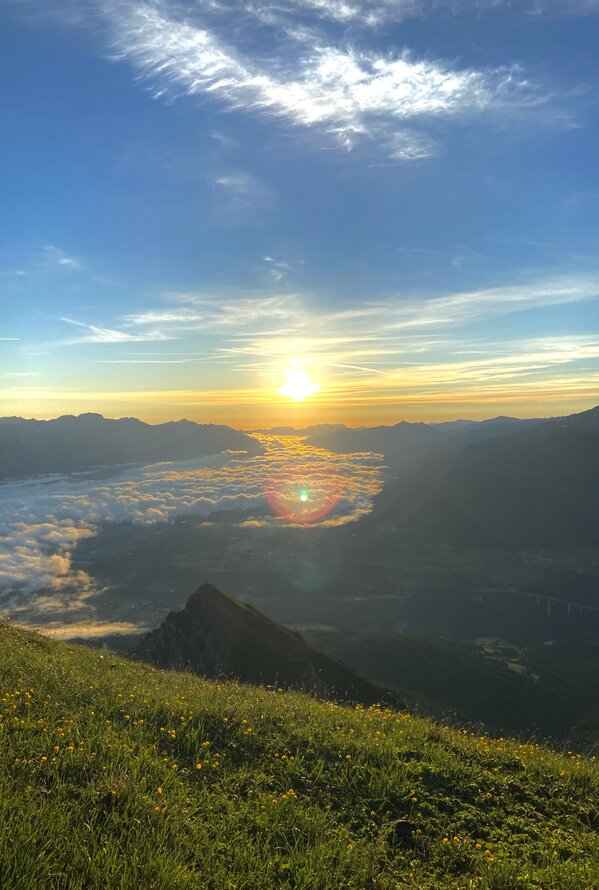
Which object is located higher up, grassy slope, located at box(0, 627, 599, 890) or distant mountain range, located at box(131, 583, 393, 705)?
grassy slope, located at box(0, 627, 599, 890)

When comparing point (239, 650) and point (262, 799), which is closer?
point (262, 799)

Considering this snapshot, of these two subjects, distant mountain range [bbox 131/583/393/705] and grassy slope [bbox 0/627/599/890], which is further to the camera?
distant mountain range [bbox 131/583/393/705]

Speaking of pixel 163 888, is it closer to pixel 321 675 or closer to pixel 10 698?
pixel 10 698

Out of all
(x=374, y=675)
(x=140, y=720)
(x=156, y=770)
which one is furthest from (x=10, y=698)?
(x=374, y=675)

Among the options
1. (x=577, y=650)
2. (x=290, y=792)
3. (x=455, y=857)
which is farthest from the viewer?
(x=577, y=650)
